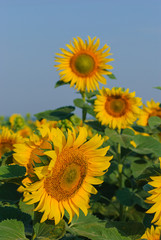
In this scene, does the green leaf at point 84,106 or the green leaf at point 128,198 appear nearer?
the green leaf at point 128,198

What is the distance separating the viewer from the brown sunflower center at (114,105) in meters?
3.77

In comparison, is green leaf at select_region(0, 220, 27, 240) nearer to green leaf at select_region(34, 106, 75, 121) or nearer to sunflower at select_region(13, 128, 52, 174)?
sunflower at select_region(13, 128, 52, 174)

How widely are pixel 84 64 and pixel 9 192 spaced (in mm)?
2397

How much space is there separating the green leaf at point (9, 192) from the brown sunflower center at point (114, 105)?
1.92 metres

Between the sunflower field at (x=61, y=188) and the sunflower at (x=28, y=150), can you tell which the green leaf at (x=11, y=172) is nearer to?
the sunflower field at (x=61, y=188)

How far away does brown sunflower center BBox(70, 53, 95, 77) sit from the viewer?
164 inches

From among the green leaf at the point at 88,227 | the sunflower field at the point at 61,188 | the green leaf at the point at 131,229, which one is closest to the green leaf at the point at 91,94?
the sunflower field at the point at 61,188

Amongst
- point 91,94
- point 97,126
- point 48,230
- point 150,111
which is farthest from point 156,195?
point 150,111

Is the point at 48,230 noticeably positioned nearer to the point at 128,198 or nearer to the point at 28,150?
the point at 28,150

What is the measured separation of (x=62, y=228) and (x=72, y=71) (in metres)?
2.66

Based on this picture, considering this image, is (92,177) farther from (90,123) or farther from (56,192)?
(90,123)

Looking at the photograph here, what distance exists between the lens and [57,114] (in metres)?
3.82

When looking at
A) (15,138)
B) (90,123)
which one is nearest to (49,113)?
(90,123)

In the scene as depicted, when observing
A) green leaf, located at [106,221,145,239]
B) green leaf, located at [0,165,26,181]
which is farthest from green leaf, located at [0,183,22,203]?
green leaf, located at [106,221,145,239]
